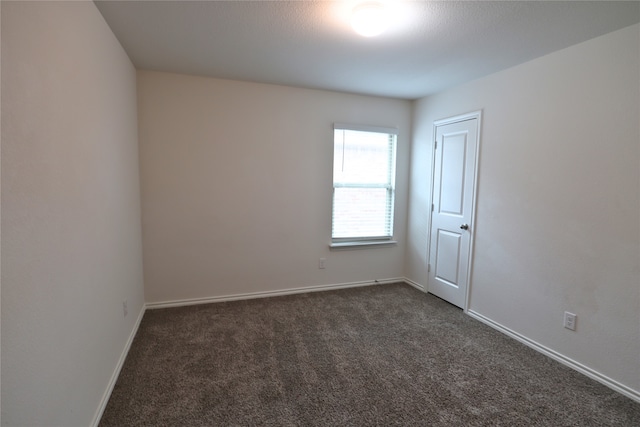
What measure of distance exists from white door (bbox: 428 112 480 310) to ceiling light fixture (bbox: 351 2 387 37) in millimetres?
1733

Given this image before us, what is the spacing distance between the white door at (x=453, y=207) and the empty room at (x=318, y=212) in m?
0.03

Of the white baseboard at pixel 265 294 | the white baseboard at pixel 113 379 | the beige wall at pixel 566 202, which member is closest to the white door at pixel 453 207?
the beige wall at pixel 566 202

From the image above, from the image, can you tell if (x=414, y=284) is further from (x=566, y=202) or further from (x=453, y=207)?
(x=566, y=202)

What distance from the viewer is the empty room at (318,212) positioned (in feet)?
4.70

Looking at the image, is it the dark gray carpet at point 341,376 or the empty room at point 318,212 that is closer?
the empty room at point 318,212

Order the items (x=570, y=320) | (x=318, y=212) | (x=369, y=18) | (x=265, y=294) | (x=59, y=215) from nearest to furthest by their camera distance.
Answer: (x=59, y=215), (x=369, y=18), (x=570, y=320), (x=265, y=294), (x=318, y=212)

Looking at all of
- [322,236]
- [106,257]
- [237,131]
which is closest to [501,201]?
[322,236]

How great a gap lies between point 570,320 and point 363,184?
2.43 metres

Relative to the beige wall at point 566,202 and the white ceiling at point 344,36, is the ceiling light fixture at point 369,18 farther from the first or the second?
the beige wall at point 566,202

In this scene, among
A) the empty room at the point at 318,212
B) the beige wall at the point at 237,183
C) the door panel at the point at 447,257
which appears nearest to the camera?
the empty room at the point at 318,212

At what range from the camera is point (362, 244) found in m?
3.98

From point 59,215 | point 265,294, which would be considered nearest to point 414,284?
point 265,294

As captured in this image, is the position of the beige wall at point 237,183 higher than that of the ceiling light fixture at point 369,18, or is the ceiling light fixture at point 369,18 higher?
the ceiling light fixture at point 369,18

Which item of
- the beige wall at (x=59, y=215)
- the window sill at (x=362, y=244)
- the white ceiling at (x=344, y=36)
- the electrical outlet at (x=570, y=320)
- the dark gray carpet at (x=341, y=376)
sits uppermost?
the white ceiling at (x=344, y=36)
